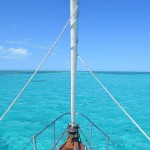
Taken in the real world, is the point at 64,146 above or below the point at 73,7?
below

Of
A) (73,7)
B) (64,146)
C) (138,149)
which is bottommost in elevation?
(138,149)

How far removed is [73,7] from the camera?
4.75 meters

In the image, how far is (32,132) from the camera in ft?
50.0

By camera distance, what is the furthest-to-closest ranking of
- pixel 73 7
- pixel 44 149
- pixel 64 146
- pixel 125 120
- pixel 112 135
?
pixel 125 120, pixel 112 135, pixel 44 149, pixel 64 146, pixel 73 7

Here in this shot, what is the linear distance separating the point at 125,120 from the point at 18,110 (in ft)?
35.1

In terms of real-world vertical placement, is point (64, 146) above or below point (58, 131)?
above

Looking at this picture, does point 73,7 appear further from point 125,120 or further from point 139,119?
point 139,119

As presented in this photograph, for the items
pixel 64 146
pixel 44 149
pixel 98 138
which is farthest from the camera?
pixel 98 138

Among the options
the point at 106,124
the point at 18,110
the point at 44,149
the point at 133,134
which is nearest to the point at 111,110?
the point at 106,124

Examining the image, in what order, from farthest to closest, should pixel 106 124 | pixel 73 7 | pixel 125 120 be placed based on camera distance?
pixel 125 120 < pixel 106 124 < pixel 73 7

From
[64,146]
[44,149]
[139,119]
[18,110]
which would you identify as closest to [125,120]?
[139,119]

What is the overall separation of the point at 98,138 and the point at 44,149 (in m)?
3.51

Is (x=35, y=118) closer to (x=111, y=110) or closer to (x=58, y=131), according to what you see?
(x=58, y=131)

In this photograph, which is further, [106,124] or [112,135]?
[106,124]
